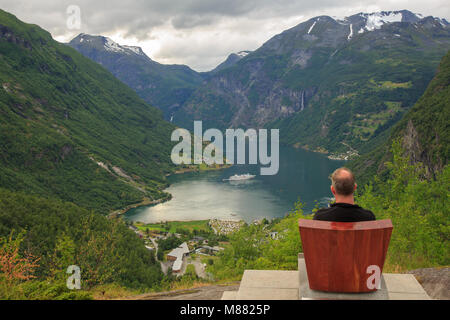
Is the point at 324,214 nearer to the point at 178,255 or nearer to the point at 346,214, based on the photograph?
the point at 346,214

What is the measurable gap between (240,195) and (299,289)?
318 ft

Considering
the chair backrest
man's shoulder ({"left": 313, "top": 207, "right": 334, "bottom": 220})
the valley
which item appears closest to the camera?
the chair backrest

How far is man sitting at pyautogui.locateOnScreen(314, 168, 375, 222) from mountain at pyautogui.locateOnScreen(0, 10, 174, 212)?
3516 inches

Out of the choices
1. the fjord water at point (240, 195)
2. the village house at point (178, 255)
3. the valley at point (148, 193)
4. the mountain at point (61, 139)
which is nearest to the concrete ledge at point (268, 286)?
the valley at point (148, 193)

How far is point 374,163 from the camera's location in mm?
115062

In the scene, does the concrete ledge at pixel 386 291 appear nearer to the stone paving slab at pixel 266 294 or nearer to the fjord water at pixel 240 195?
the stone paving slab at pixel 266 294

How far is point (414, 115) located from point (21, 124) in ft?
390

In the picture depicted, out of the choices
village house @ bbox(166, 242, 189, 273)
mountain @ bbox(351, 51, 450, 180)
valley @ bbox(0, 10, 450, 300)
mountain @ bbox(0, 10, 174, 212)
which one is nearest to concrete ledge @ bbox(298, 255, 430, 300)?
valley @ bbox(0, 10, 450, 300)

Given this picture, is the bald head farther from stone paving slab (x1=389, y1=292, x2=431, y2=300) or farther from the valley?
the valley

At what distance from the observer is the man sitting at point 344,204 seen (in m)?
5.27

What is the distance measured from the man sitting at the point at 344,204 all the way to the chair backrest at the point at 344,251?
123mm

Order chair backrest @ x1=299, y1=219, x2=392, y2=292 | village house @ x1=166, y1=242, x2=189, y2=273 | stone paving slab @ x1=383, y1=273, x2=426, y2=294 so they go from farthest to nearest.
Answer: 1. village house @ x1=166, y1=242, x2=189, y2=273
2. stone paving slab @ x1=383, y1=273, x2=426, y2=294
3. chair backrest @ x1=299, y1=219, x2=392, y2=292

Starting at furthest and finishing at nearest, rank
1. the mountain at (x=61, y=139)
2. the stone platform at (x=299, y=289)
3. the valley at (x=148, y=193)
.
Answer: the mountain at (x=61, y=139) < the valley at (x=148, y=193) < the stone platform at (x=299, y=289)

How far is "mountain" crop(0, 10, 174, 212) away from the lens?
106 meters
